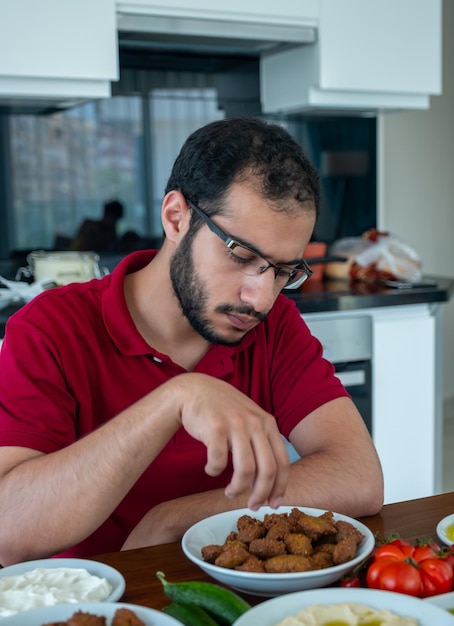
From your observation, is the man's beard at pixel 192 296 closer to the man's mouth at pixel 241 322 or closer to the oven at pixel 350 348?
the man's mouth at pixel 241 322

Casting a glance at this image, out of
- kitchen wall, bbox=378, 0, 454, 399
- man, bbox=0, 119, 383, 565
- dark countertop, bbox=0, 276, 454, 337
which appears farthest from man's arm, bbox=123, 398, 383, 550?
kitchen wall, bbox=378, 0, 454, 399

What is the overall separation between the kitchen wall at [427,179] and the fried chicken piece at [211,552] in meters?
3.51

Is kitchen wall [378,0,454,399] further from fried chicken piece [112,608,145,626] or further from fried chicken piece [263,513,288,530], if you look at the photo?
fried chicken piece [112,608,145,626]

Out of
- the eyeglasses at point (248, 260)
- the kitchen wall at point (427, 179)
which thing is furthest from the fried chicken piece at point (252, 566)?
the kitchen wall at point (427, 179)

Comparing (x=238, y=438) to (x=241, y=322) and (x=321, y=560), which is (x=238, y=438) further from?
(x=241, y=322)

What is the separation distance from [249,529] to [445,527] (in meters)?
0.29

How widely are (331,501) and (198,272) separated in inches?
16.8

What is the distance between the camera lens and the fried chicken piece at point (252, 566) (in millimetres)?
994

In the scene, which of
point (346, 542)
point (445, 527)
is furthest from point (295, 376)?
point (346, 542)

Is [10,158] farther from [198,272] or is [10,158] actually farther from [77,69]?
[198,272]

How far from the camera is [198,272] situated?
4.75 ft

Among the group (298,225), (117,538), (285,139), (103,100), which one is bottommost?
(117,538)

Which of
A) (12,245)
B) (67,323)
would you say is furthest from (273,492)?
(12,245)

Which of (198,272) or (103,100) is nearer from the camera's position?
(198,272)
